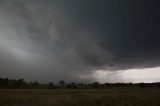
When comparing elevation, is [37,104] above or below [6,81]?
below

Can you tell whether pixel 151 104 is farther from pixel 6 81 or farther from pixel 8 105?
pixel 6 81

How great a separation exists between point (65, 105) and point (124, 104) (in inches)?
212

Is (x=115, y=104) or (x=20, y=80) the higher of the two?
(x=20, y=80)

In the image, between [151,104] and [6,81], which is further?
[6,81]

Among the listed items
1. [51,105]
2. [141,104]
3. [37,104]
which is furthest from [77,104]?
[141,104]

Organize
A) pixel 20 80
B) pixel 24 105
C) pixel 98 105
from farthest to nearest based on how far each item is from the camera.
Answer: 1. pixel 20 80
2. pixel 98 105
3. pixel 24 105

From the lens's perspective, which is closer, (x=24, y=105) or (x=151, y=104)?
(x=24, y=105)

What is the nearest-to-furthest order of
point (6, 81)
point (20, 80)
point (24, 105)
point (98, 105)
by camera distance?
1. point (24, 105)
2. point (98, 105)
3. point (6, 81)
4. point (20, 80)

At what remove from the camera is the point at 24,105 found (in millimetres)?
17078

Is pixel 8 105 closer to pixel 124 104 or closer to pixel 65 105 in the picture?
pixel 65 105

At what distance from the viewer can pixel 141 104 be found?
1842 cm

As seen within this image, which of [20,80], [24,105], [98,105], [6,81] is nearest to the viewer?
[24,105]

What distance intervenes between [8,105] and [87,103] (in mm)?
7189

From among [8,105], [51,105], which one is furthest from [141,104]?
[8,105]
